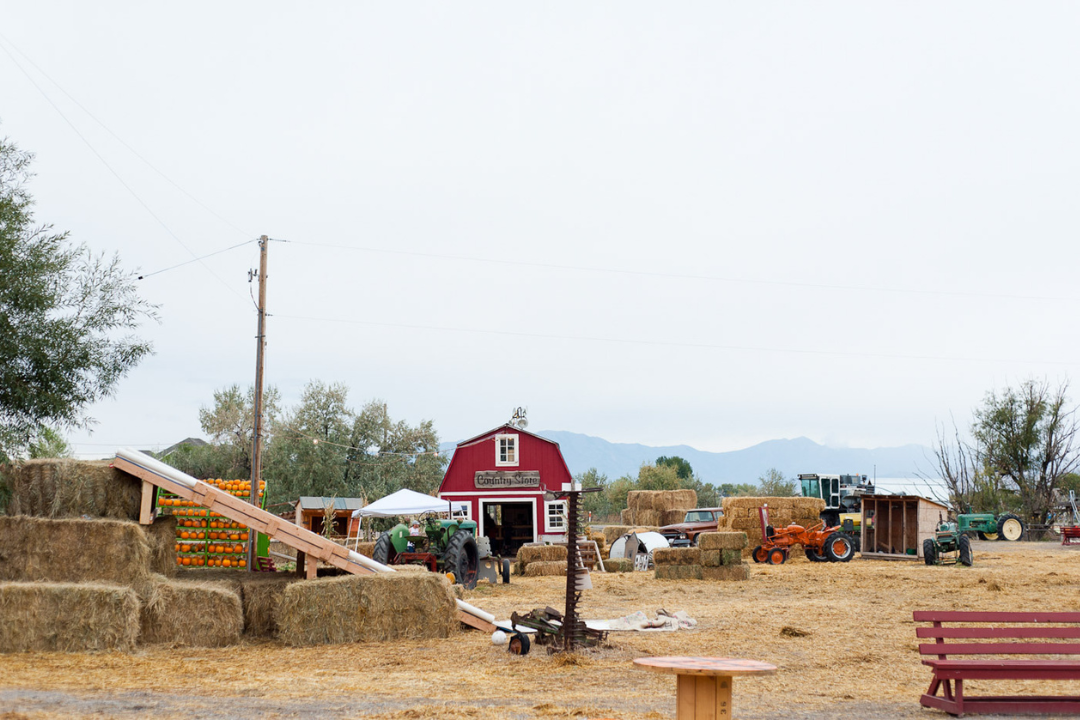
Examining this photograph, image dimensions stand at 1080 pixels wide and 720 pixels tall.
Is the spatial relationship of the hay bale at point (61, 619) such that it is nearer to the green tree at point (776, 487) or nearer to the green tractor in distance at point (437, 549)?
the green tractor in distance at point (437, 549)

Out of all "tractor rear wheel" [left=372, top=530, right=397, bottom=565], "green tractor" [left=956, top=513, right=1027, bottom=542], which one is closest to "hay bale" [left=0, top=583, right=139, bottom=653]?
"tractor rear wheel" [left=372, top=530, right=397, bottom=565]

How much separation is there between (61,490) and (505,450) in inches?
822

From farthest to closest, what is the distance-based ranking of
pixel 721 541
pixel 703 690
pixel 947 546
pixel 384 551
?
pixel 947 546 → pixel 721 541 → pixel 384 551 → pixel 703 690

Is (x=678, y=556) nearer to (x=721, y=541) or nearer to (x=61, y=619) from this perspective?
(x=721, y=541)

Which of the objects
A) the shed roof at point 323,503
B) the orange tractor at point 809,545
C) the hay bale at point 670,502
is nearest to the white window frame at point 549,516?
the orange tractor at point 809,545

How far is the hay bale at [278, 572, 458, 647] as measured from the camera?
11.2 metres

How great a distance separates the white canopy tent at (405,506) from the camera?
20.7 m

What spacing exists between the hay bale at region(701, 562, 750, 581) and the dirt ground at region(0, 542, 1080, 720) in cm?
582

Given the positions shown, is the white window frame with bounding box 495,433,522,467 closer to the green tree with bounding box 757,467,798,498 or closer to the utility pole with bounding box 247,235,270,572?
the utility pole with bounding box 247,235,270,572

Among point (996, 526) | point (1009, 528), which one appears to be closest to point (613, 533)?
point (996, 526)

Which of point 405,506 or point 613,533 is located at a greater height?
point 405,506

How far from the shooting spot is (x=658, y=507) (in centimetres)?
3947

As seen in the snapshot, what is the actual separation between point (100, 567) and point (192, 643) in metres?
1.44

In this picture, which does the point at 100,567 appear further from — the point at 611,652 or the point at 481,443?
the point at 481,443
